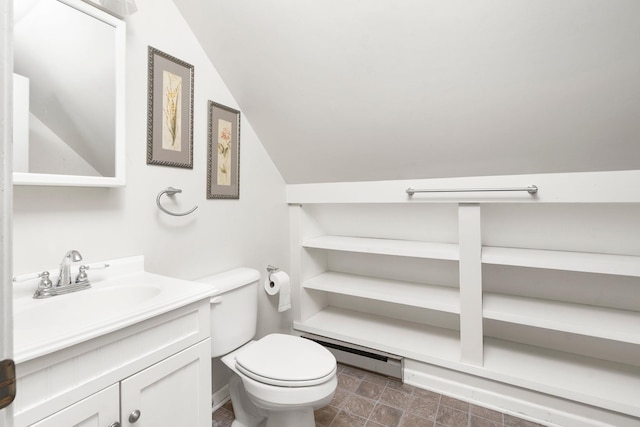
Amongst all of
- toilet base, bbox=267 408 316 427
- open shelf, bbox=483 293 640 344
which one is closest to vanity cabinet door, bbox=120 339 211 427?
toilet base, bbox=267 408 316 427

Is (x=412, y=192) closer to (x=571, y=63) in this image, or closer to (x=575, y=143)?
(x=575, y=143)

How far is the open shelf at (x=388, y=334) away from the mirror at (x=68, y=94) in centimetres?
166

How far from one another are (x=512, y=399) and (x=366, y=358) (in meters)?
0.83

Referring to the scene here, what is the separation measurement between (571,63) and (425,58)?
1.90ft

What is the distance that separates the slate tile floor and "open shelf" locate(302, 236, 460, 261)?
83cm

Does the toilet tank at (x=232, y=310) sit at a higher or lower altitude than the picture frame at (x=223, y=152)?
lower

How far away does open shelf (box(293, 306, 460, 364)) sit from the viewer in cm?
194

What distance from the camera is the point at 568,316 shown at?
1.66 m

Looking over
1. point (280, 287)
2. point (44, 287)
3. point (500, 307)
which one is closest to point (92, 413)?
point (44, 287)

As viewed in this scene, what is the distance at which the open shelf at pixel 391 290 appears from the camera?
1933mm

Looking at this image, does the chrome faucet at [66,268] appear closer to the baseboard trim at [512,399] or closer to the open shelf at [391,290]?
the open shelf at [391,290]

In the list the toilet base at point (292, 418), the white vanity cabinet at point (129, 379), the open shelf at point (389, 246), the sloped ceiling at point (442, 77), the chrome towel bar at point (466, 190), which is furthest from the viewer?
the open shelf at point (389, 246)

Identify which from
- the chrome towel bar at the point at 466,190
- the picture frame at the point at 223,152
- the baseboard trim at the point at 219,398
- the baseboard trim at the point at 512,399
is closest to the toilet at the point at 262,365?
the baseboard trim at the point at 219,398

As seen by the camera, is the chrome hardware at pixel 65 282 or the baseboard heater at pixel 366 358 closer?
the chrome hardware at pixel 65 282
